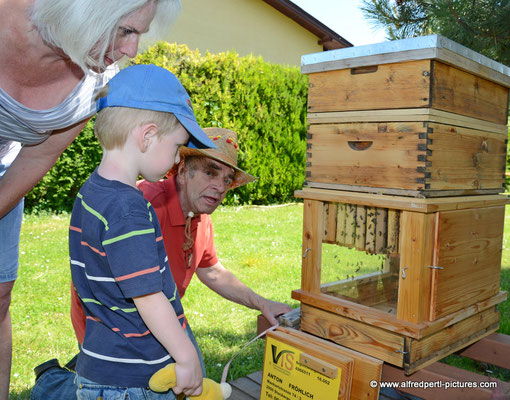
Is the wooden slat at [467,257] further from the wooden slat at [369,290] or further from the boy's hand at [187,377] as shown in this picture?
the boy's hand at [187,377]

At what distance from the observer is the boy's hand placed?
148cm

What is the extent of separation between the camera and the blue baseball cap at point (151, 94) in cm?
151

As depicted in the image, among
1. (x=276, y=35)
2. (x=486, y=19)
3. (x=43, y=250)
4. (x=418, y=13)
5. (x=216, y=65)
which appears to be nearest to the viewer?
(x=486, y=19)

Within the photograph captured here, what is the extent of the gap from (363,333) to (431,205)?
0.64 meters

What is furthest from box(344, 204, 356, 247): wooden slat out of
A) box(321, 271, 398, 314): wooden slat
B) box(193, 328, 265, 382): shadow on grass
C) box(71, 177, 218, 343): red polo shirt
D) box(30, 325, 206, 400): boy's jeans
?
box(30, 325, 206, 400): boy's jeans

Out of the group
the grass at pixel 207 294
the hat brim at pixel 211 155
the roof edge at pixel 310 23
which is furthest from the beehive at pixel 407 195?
the roof edge at pixel 310 23

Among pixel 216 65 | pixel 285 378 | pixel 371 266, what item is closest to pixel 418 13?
pixel 371 266

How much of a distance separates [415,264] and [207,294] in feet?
8.92

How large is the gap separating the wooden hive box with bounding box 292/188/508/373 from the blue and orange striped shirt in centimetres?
86

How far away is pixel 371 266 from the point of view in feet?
8.00

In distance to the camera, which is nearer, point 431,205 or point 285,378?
point 431,205

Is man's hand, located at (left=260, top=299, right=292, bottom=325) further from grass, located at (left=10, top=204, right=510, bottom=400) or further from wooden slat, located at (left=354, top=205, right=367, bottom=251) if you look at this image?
wooden slat, located at (left=354, top=205, right=367, bottom=251)

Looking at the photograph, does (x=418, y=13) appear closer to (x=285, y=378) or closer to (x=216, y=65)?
(x=285, y=378)

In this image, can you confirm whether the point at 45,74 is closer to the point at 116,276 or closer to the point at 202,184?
the point at 202,184
